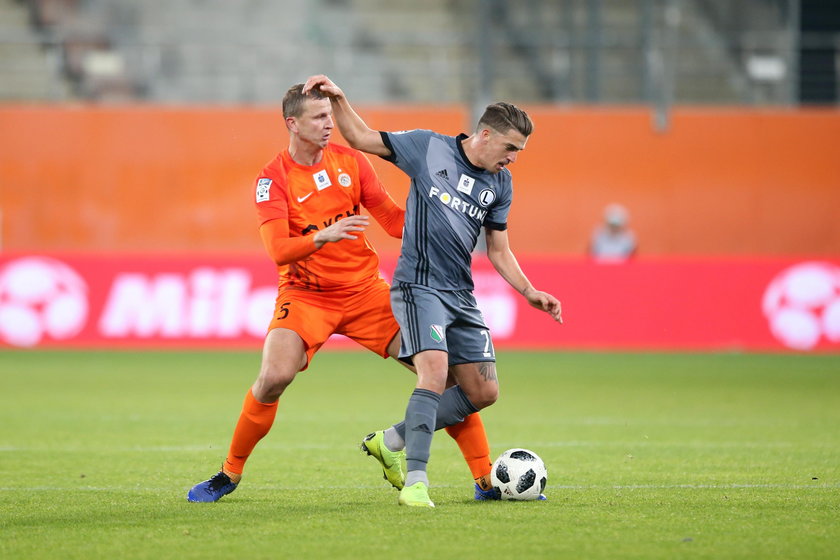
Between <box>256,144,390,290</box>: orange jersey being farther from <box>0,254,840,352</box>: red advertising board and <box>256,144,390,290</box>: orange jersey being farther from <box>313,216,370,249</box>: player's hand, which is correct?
<box>0,254,840,352</box>: red advertising board

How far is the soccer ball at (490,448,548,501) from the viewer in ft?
20.8

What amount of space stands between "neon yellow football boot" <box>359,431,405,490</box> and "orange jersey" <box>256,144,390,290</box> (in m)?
0.81

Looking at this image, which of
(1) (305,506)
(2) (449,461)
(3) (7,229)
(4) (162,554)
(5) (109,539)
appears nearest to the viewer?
(4) (162,554)

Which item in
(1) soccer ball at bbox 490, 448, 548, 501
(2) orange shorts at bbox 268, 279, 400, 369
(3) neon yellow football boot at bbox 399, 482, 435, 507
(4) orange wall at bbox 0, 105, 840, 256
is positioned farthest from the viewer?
(4) orange wall at bbox 0, 105, 840, 256

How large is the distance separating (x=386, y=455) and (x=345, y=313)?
77 centimetres

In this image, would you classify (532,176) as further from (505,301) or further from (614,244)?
(505,301)

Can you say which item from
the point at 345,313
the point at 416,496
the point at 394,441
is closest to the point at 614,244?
the point at 345,313

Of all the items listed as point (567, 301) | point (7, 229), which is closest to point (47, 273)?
point (7, 229)

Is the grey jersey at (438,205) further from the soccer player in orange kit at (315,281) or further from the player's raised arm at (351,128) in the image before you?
the soccer player in orange kit at (315,281)

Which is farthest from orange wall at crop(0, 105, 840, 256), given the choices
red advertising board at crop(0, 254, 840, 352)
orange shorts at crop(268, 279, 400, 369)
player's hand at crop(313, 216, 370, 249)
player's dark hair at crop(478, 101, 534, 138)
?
player's hand at crop(313, 216, 370, 249)

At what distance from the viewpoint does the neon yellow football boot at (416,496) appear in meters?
6.02

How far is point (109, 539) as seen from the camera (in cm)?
530

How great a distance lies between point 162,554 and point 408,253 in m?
2.08

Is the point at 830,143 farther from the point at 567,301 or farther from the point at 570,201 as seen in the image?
the point at 567,301
